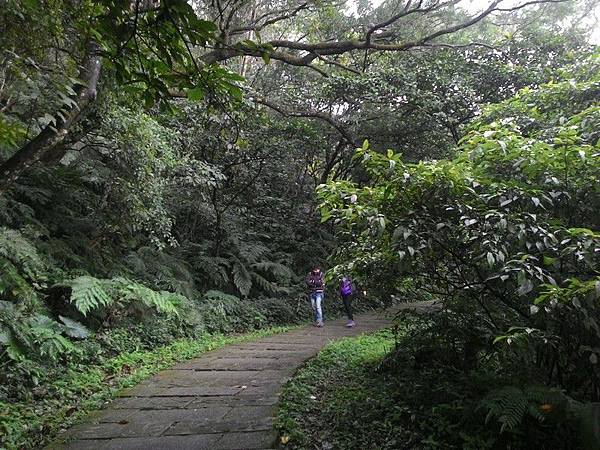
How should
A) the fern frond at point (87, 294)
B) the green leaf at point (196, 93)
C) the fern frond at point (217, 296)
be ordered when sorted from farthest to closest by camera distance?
the fern frond at point (217, 296) → the fern frond at point (87, 294) → the green leaf at point (196, 93)

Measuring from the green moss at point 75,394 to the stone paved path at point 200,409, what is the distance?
174 millimetres

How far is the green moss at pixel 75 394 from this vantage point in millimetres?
3758

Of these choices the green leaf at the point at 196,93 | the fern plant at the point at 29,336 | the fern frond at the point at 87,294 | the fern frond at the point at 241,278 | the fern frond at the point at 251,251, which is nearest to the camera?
the green leaf at the point at 196,93

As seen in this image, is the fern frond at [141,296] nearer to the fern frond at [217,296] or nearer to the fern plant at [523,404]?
the fern frond at [217,296]

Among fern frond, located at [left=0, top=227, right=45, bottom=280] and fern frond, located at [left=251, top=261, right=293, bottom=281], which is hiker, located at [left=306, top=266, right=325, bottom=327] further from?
fern frond, located at [left=0, top=227, right=45, bottom=280]

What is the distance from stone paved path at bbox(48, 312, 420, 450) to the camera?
3.60m

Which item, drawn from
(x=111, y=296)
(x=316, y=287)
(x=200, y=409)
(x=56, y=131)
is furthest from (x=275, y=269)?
(x=56, y=131)

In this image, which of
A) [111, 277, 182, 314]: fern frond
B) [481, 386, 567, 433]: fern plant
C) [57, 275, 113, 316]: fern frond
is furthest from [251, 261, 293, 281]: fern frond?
[481, 386, 567, 433]: fern plant

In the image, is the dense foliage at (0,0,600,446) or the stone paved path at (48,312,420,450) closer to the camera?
the dense foliage at (0,0,600,446)

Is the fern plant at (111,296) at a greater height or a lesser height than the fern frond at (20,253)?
lesser

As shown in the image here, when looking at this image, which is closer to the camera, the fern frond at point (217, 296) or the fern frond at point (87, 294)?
the fern frond at point (87, 294)

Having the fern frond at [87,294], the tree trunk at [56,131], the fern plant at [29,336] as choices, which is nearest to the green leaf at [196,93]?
the tree trunk at [56,131]

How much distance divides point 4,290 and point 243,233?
24.8ft

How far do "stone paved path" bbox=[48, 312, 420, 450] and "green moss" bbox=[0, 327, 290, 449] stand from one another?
0.17 m
